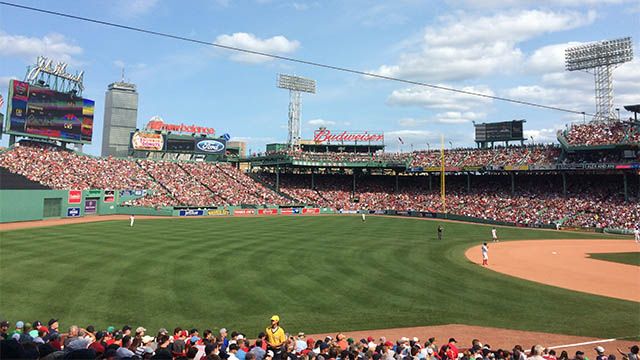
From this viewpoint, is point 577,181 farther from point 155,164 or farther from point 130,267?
point 155,164

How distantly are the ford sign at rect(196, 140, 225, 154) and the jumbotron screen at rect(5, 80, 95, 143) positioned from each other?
65.4ft

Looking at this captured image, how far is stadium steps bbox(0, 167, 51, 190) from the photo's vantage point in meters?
41.7

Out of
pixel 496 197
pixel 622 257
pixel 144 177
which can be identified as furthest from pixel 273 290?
pixel 144 177

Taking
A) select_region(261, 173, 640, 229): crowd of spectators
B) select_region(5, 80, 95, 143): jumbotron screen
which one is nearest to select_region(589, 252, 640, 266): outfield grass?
select_region(261, 173, 640, 229): crowd of spectators

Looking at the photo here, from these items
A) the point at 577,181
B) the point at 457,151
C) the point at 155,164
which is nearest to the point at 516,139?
the point at 457,151

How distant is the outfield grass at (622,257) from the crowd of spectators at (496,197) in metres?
19.8

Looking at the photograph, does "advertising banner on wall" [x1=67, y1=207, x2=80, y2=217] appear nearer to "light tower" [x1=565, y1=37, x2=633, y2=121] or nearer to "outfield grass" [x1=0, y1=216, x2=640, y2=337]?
"outfield grass" [x1=0, y1=216, x2=640, y2=337]

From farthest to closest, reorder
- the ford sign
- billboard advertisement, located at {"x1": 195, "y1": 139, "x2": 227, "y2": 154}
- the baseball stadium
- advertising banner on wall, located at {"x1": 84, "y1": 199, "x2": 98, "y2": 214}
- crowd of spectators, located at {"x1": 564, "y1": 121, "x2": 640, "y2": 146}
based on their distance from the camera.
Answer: the ford sign, billboard advertisement, located at {"x1": 195, "y1": 139, "x2": 227, "y2": 154}, advertising banner on wall, located at {"x1": 84, "y1": 199, "x2": 98, "y2": 214}, crowd of spectators, located at {"x1": 564, "y1": 121, "x2": 640, "y2": 146}, the baseball stadium

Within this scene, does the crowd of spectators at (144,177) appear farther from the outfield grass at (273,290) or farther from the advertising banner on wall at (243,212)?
the outfield grass at (273,290)

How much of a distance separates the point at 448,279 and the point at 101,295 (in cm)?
1616

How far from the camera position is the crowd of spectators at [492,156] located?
59281mm

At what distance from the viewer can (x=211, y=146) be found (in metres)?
78.6

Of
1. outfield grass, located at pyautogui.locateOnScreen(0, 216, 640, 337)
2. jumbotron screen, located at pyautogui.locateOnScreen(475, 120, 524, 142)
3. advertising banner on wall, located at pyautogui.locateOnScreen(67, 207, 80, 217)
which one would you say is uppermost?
jumbotron screen, located at pyautogui.locateOnScreen(475, 120, 524, 142)

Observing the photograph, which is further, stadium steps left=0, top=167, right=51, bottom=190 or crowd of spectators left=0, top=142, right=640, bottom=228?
crowd of spectators left=0, top=142, right=640, bottom=228
